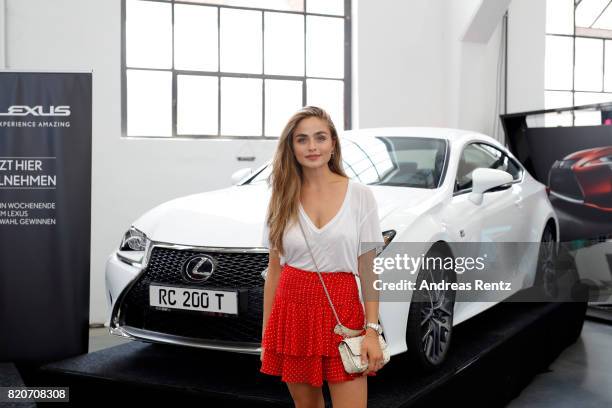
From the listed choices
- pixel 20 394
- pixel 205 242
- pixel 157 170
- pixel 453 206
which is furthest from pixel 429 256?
pixel 157 170

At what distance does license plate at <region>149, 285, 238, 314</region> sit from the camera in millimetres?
2484

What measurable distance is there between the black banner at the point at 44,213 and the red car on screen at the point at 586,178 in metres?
3.90

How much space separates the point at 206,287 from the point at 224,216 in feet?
1.11

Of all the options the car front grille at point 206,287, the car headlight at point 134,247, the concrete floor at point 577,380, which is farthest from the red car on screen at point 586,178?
the car headlight at point 134,247

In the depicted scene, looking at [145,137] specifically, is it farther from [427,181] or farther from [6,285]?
[427,181]

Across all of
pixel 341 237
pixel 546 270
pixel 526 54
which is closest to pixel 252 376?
pixel 341 237

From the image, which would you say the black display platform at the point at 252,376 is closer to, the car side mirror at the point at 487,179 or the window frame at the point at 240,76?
the car side mirror at the point at 487,179

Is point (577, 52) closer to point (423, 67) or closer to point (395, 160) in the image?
point (423, 67)

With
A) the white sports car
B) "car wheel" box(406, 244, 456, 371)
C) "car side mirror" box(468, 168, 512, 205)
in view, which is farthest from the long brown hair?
"car side mirror" box(468, 168, 512, 205)

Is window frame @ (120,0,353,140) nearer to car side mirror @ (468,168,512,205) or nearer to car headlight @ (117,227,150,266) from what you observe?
car headlight @ (117,227,150,266)

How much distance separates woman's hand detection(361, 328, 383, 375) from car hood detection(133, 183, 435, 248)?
93 centimetres

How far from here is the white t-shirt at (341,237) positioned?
1.67 metres

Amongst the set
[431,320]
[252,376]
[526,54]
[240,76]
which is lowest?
[252,376]

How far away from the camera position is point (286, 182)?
1718mm
